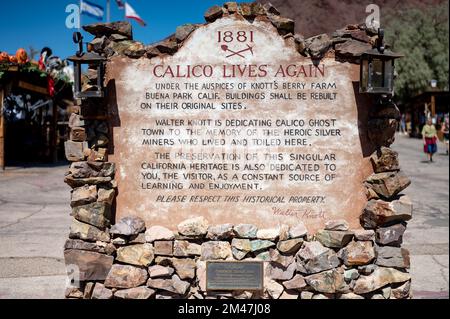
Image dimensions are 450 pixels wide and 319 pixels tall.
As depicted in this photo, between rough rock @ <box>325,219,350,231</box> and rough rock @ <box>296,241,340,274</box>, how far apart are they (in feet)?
0.69

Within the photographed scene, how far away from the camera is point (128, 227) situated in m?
4.86

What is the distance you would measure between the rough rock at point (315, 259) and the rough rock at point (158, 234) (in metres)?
1.29

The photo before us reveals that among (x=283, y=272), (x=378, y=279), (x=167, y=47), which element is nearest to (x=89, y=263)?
(x=283, y=272)

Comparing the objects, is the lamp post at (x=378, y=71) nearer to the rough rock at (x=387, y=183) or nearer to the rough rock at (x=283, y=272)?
the rough rock at (x=387, y=183)

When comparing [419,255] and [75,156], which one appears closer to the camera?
[75,156]

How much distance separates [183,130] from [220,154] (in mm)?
446

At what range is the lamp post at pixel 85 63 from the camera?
4672 millimetres

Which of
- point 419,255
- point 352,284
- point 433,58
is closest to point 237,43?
point 352,284

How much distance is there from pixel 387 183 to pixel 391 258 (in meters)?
0.75
